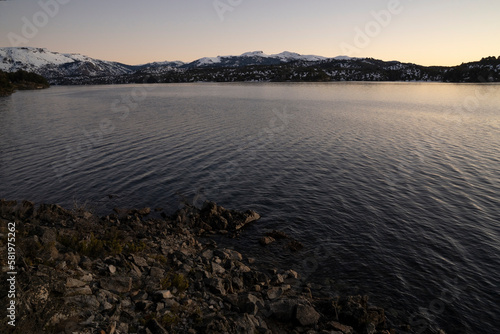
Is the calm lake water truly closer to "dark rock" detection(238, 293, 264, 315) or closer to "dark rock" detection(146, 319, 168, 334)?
"dark rock" detection(238, 293, 264, 315)

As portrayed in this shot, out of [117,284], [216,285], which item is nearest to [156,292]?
[117,284]

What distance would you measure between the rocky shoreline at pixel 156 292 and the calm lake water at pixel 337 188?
268 centimetres

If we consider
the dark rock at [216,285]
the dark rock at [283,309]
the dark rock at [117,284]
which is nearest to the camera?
the dark rock at [117,284]

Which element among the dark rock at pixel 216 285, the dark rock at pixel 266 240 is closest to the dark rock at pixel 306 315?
the dark rock at pixel 216 285

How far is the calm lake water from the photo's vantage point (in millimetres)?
17688

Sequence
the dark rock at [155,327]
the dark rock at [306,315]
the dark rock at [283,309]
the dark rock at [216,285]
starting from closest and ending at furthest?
the dark rock at [155,327]
the dark rock at [306,315]
the dark rock at [283,309]
the dark rock at [216,285]

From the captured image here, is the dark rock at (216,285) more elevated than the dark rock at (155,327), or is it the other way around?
the dark rock at (155,327)

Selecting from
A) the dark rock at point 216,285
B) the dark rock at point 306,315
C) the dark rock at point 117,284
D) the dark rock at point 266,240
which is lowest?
the dark rock at point 266,240

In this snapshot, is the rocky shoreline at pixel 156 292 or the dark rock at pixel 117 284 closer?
the rocky shoreline at pixel 156 292

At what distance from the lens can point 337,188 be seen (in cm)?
3150

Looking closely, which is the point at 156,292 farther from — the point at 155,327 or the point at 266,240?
the point at 266,240

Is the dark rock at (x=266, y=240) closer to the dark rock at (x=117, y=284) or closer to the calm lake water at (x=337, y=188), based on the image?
the calm lake water at (x=337, y=188)

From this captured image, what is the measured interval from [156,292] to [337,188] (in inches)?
960

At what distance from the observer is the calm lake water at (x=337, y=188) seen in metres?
17.7
